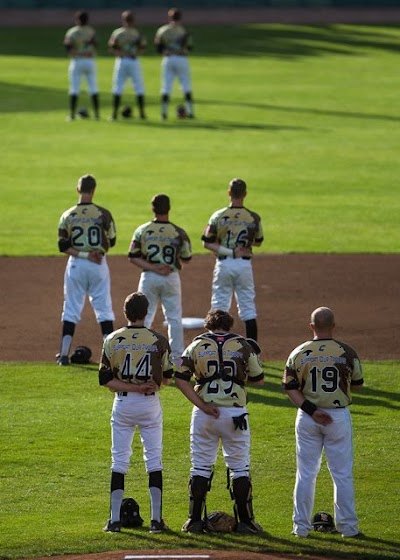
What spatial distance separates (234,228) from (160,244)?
1.07 meters

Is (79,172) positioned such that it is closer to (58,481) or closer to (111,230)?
(111,230)

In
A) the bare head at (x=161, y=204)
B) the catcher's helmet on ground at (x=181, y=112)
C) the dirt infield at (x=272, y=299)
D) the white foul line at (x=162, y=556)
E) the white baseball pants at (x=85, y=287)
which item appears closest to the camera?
the white foul line at (x=162, y=556)

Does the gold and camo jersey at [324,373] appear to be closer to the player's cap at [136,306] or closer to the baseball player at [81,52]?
the player's cap at [136,306]

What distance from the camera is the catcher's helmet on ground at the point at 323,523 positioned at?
36.6 feet

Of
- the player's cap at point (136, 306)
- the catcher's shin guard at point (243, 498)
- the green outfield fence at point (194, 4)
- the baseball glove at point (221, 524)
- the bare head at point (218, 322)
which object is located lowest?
the baseball glove at point (221, 524)

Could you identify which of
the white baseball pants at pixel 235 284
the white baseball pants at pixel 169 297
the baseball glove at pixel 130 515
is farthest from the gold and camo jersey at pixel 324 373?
the white baseball pants at pixel 235 284

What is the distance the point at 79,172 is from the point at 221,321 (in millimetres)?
18181

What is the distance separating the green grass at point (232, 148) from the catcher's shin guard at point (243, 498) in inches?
471

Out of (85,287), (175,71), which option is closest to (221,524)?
(85,287)

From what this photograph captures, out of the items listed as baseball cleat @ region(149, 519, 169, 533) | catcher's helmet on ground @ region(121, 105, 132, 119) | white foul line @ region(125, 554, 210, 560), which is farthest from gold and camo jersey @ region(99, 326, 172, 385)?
catcher's helmet on ground @ region(121, 105, 132, 119)

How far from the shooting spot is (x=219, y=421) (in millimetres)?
10891

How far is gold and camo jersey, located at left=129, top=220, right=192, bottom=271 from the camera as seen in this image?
15.8 meters

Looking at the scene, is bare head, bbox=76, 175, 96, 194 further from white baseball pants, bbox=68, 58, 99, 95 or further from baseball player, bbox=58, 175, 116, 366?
white baseball pants, bbox=68, 58, 99, 95

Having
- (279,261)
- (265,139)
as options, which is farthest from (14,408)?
(265,139)
